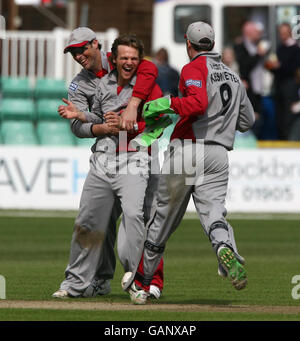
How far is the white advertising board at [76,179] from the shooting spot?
20375 mm

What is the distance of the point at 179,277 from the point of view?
12133 mm

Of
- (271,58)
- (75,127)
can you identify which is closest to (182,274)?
(75,127)

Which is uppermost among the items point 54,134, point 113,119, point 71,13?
point 71,13

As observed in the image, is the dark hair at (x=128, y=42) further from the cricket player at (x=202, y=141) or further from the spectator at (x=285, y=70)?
the spectator at (x=285, y=70)

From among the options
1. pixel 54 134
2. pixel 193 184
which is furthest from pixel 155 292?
pixel 54 134

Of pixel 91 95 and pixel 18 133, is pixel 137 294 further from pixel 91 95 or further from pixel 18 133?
pixel 18 133

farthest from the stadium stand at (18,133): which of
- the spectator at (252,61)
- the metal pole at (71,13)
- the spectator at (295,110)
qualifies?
the metal pole at (71,13)

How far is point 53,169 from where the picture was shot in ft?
67.0

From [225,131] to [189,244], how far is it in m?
6.80

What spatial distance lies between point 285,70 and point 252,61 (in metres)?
0.70

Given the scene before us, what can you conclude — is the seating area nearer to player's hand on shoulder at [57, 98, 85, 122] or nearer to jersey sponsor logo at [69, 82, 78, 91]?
jersey sponsor logo at [69, 82, 78, 91]

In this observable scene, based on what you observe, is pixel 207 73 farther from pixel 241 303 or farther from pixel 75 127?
pixel 241 303

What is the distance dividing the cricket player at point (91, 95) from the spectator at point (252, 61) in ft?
39.6
